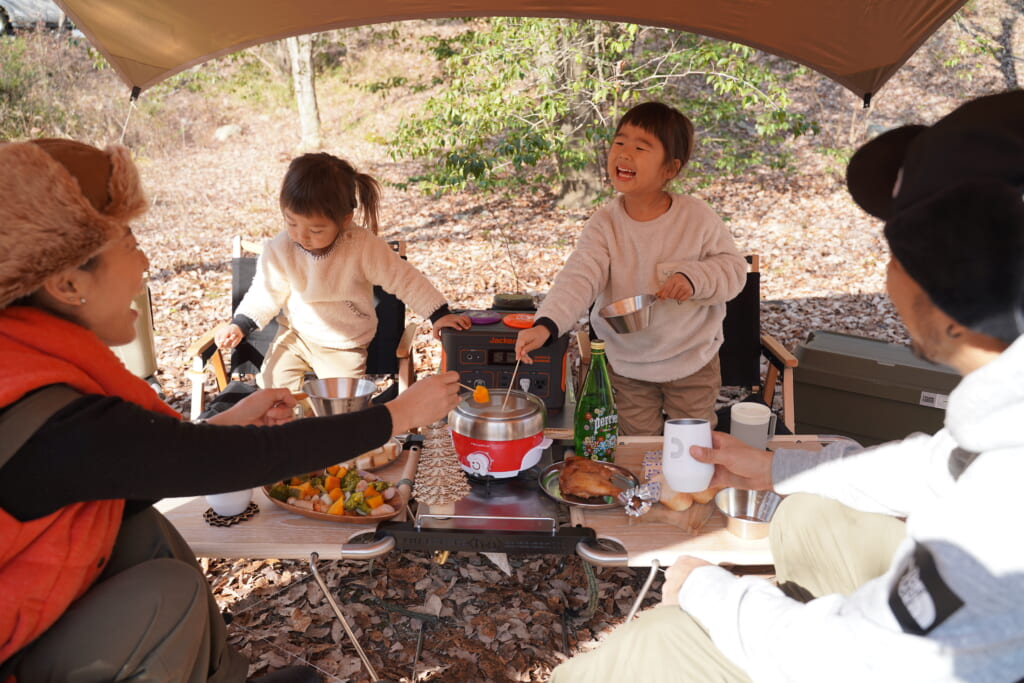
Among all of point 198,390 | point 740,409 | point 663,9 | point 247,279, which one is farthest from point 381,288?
point 740,409

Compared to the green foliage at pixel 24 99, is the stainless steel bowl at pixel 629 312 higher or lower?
lower

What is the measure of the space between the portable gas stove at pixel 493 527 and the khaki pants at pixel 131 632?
1.62ft

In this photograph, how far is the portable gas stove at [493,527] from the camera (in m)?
1.95

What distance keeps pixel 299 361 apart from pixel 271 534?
1984mm

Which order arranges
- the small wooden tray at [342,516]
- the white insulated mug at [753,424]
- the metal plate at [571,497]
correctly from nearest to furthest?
the small wooden tray at [342,516] → the metal plate at [571,497] → the white insulated mug at [753,424]

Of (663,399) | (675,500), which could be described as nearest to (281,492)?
(675,500)

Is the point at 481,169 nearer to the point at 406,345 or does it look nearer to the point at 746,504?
the point at 406,345

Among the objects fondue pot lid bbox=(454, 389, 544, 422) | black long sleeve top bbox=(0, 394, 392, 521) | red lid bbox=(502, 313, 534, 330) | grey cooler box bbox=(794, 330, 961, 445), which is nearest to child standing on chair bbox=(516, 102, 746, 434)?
red lid bbox=(502, 313, 534, 330)

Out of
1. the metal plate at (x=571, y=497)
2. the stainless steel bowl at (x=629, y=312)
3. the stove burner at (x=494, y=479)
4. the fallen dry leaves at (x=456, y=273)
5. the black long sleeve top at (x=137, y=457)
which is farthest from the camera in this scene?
the fallen dry leaves at (x=456, y=273)

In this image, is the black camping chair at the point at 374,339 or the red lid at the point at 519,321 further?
the black camping chair at the point at 374,339

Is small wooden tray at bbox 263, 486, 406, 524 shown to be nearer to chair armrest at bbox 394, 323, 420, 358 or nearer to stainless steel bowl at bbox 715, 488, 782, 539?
stainless steel bowl at bbox 715, 488, 782, 539

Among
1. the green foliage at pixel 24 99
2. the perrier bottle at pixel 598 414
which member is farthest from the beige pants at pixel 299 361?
the green foliage at pixel 24 99

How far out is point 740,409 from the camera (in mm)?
2408

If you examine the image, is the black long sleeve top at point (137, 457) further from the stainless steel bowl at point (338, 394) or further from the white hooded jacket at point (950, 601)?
the white hooded jacket at point (950, 601)
